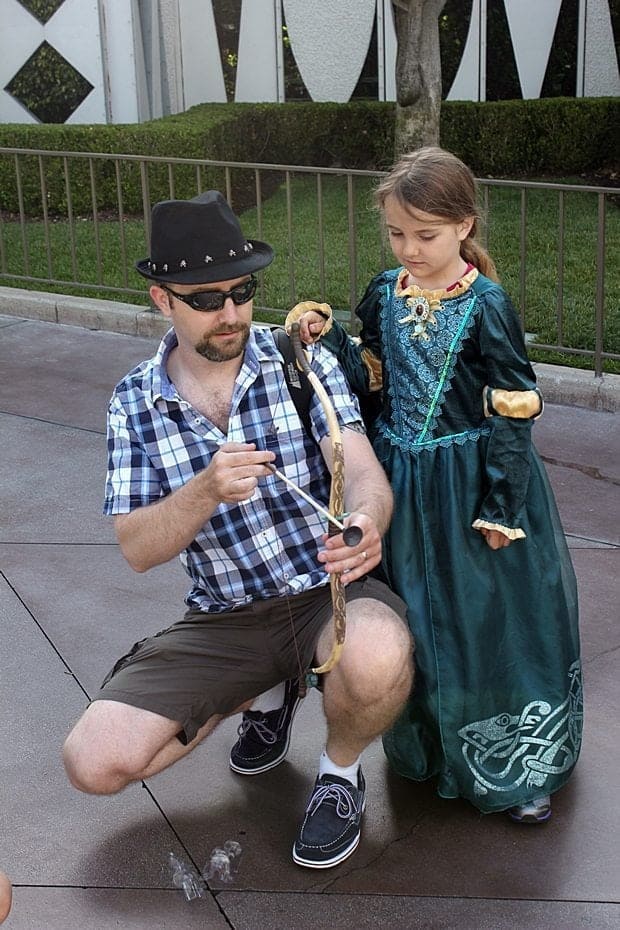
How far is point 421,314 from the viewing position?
9.70ft

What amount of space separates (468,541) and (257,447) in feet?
1.77

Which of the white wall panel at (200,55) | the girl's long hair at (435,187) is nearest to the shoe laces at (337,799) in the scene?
the girl's long hair at (435,187)

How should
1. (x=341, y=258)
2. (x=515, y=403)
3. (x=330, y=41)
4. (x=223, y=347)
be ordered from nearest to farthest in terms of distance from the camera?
(x=515, y=403) < (x=223, y=347) < (x=341, y=258) < (x=330, y=41)

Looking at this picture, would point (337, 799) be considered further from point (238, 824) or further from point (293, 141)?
point (293, 141)

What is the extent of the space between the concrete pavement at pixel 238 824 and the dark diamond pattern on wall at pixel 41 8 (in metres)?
11.5

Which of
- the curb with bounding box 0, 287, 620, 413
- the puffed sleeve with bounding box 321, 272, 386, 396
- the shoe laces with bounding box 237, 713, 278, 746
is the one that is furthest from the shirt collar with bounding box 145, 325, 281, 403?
the curb with bounding box 0, 287, 620, 413

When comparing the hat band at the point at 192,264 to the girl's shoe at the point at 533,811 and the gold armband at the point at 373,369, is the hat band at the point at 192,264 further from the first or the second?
the girl's shoe at the point at 533,811

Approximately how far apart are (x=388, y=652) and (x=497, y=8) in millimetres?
12858

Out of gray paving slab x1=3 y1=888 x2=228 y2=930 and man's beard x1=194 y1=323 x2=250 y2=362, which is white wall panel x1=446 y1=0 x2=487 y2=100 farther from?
gray paving slab x1=3 y1=888 x2=228 y2=930

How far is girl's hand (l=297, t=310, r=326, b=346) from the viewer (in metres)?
3.03

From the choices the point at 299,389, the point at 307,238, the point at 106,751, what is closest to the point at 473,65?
the point at 307,238

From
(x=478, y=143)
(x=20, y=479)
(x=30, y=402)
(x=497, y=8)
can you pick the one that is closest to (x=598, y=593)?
(x=20, y=479)

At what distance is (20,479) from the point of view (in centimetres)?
548

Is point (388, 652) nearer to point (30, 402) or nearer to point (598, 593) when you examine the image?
point (598, 593)
